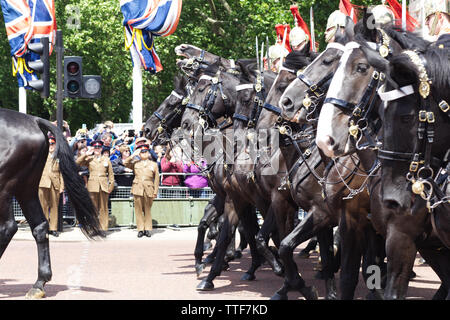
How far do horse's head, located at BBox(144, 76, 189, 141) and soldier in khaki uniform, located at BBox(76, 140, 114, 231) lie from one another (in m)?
4.01

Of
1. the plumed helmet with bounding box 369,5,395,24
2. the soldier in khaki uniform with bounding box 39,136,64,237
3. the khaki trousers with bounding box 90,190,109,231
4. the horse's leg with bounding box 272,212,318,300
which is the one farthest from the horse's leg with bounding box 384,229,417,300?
the khaki trousers with bounding box 90,190,109,231

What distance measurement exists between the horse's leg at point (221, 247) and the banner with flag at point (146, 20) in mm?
14223

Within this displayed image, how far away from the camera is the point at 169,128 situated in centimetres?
1316

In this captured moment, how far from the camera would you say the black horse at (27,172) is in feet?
28.5

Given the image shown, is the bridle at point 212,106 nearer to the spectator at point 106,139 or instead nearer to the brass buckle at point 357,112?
the brass buckle at point 357,112

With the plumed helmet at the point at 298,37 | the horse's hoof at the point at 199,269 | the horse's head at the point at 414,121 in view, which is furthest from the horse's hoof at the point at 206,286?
the horse's head at the point at 414,121

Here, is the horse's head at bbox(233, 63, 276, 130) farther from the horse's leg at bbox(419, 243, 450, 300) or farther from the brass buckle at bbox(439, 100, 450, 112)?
the brass buckle at bbox(439, 100, 450, 112)

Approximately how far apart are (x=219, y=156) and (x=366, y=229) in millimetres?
3524

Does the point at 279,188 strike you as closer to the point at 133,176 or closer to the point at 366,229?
the point at 366,229

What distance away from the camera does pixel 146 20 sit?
23141 millimetres

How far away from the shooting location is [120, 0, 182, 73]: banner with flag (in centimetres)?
2305

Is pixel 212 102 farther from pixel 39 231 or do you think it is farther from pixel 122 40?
pixel 122 40

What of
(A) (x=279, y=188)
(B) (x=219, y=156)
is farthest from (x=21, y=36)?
(A) (x=279, y=188)

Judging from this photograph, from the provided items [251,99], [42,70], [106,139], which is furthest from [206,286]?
[106,139]
